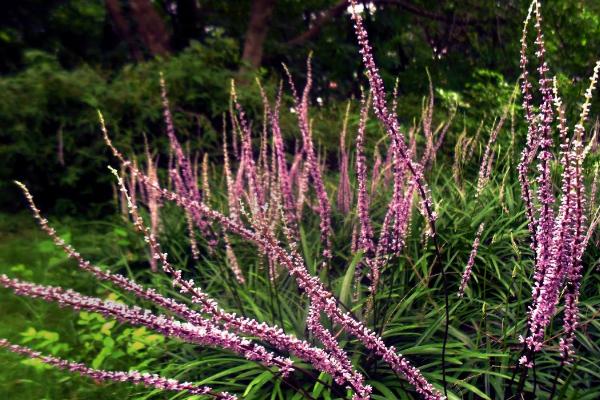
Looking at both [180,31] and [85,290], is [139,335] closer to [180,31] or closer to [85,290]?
[85,290]

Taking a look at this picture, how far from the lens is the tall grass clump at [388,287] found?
213cm

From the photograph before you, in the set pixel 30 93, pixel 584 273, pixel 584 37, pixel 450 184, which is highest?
pixel 584 37

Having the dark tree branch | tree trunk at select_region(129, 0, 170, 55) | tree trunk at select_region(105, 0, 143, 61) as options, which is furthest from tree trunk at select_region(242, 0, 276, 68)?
tree trunk at select_region(105, 0, 143, 61)

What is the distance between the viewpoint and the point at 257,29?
12.4 metres

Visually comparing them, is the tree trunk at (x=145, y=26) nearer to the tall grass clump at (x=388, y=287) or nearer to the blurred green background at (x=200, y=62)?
the blurred green background at (x=200, y=62)

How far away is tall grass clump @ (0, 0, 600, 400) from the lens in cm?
213

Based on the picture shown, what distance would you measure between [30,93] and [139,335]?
498 cm

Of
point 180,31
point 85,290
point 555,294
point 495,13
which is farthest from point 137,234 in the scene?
point 180,31

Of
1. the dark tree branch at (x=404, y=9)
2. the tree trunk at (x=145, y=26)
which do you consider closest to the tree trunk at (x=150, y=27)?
the tree trunk at (x=145, y=26)

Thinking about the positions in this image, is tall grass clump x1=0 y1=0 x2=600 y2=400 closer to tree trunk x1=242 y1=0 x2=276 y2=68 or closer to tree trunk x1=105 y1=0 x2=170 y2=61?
tree trunk x1=242 y1=0 x2=276 y2=68

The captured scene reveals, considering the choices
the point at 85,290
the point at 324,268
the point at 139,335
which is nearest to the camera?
the point at 324,268

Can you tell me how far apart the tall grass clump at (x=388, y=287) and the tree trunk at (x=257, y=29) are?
648 cm

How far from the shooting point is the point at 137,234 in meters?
6.44

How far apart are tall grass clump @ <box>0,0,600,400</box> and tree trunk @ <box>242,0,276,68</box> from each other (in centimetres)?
648
